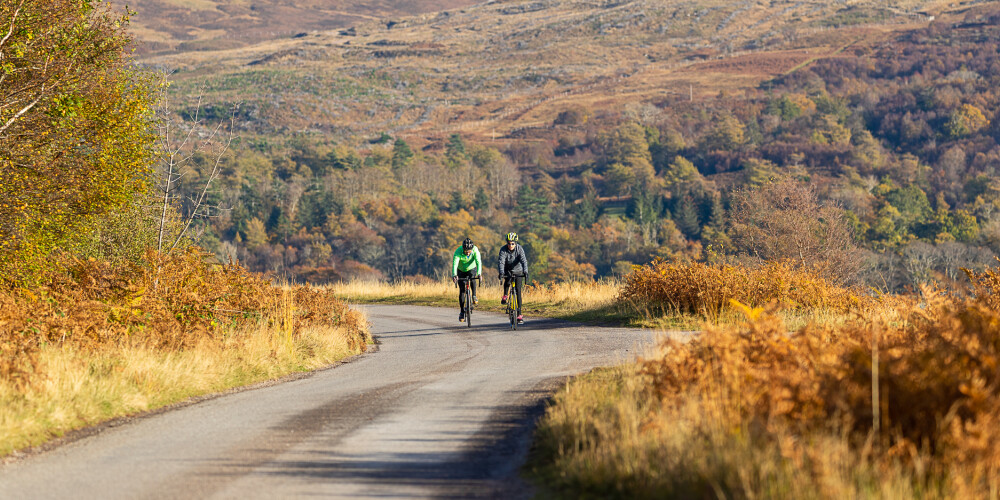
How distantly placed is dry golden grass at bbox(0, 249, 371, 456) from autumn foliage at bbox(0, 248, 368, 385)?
0.02 m

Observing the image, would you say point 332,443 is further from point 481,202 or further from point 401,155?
point 401,155

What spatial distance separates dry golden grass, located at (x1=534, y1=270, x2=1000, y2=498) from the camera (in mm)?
5582

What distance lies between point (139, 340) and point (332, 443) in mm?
5785

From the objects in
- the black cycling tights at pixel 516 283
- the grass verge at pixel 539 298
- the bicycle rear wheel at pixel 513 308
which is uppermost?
the black cycling tights at pixel 516 283

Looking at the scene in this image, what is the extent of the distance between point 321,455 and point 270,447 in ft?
2.15

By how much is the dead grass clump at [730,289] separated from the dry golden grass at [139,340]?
7217 mm

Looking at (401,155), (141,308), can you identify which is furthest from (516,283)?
(401,155)

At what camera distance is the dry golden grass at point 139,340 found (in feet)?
32.3

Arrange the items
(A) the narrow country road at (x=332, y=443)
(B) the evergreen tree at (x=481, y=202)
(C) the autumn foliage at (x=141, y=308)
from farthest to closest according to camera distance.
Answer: (B) the evergreen tree at (x=481, y=202), (C) the autumn foliage at (x=141, y=308), (A) the narrow country road at (x=332, y=443)

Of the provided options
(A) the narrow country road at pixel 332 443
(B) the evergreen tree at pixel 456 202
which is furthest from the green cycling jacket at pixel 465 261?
(B) the evergreen tree at pixel 456 202

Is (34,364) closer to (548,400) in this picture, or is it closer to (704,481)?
(548,400)

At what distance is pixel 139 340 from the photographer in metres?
13.2

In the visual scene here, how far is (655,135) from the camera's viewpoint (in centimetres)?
15862

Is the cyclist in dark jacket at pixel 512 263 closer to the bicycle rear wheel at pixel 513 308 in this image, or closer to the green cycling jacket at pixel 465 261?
the bicycle rear wheel at pixel 513 308
